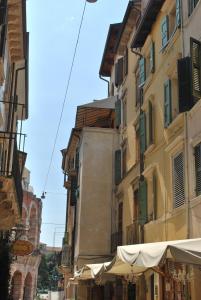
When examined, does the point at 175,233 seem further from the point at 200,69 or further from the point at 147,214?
the point at 200,69

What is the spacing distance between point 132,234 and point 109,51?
1368 cm

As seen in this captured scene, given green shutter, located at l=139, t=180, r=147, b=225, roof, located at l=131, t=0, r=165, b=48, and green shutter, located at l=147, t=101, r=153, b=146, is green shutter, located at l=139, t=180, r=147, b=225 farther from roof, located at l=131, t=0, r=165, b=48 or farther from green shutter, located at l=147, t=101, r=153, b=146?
Answer: roof, located at l=131, t=0, r=165, b=48

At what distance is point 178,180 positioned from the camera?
44.8ft

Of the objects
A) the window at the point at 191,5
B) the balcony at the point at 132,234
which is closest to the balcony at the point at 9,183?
the balcony at the point at 132,234

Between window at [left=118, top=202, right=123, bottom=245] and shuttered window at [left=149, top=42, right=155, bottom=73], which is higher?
shuttered window at [left=149, top=42, right=155, bottom=73]

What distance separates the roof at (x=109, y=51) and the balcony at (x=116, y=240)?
10.7m

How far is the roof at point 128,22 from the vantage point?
72.1 feet

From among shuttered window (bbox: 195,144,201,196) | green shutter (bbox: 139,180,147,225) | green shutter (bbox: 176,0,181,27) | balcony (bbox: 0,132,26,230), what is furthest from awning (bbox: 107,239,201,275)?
green shutter (bbox: 176,0,181,27)

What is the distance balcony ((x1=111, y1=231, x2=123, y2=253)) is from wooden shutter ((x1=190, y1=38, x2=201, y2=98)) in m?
10.6

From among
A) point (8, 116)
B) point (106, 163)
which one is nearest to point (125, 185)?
point (106, 163)

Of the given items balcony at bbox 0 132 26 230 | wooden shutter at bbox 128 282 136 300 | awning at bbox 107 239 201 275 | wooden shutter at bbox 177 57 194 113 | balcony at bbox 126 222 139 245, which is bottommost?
wooden shutter at bbox 128 282 136 300

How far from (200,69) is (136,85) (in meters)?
8.51

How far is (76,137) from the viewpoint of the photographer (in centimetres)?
2831

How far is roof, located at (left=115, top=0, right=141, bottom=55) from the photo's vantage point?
22.0 meters
